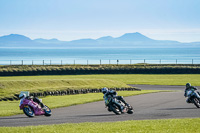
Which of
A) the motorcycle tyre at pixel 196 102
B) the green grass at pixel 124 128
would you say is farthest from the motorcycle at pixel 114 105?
the motorcycle tyre at pixel 196 102

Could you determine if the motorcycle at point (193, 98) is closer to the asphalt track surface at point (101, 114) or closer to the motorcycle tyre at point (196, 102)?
the motorcycle tyre at point (196, 102)

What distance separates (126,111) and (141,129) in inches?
257

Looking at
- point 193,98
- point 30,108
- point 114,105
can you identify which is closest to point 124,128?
point 114,105

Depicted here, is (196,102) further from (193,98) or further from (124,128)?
Result: (124,128)

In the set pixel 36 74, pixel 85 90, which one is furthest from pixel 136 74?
pixel 85 90

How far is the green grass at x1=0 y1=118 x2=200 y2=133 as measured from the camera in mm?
16328

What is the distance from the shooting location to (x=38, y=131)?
53.4 ft

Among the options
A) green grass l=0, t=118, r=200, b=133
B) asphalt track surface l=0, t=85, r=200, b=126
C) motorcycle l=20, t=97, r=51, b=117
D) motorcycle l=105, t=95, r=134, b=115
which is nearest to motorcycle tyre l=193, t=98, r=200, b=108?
asphalt track surface l=0, t=85, r=200, b=126

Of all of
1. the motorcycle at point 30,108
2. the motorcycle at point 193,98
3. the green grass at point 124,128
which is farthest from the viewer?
the motorcycle at point 193,98

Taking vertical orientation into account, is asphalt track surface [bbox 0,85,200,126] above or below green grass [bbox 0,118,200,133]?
below

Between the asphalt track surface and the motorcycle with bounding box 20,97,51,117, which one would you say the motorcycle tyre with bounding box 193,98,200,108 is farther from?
the motorcycle with bounding box 20,97,51,117

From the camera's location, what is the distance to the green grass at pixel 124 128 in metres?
16.3

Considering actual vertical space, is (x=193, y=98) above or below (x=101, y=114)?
above

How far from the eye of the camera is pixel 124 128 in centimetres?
1697
